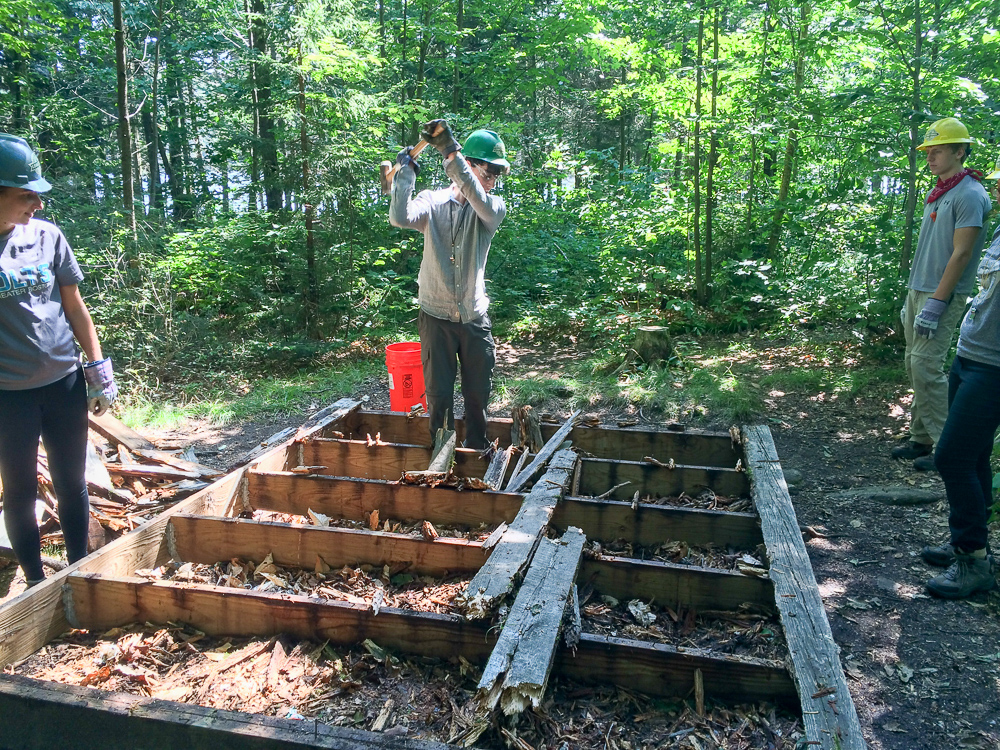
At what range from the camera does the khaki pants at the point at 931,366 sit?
14.8ft

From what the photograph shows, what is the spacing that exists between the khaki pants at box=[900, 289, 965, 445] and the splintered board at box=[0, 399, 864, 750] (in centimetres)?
139

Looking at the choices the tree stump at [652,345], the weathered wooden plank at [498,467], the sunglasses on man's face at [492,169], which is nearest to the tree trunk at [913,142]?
the tree stump at [652,345]

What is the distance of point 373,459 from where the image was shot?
164 inches

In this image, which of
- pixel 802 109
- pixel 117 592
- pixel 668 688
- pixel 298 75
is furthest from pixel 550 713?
pixel 298 75

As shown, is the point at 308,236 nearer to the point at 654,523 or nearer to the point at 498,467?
the point at 498,467

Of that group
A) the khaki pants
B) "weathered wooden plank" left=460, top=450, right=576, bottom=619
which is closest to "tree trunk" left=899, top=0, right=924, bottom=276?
the khaki pants

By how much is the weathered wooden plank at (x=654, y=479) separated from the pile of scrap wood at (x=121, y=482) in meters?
2.50

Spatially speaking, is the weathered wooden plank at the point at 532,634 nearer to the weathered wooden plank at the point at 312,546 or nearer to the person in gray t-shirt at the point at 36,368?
the weathered wooden plank at the point at 312,546

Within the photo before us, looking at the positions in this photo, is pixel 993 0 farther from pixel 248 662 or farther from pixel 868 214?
pixel 248 662

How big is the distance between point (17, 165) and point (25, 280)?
0.45m

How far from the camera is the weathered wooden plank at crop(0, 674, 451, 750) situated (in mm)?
1670

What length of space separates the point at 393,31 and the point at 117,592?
11496mm

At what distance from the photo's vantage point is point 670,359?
740cm

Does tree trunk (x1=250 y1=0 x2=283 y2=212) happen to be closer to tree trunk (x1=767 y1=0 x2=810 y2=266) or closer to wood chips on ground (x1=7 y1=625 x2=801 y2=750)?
tree trunk (x1=767 y1=0 x2=810 y2=266)
